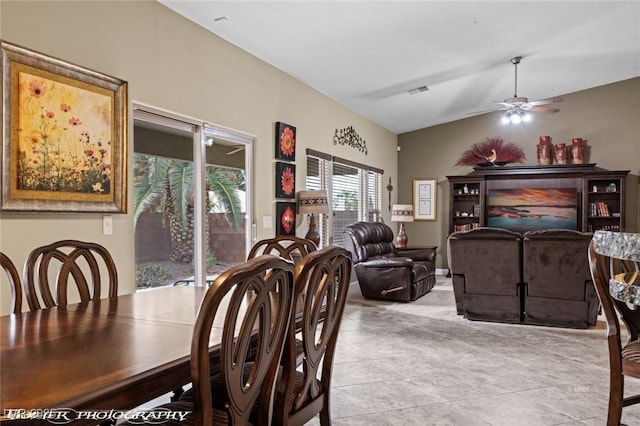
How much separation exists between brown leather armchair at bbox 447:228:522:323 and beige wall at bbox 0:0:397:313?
216cm

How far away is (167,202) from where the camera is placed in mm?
3990

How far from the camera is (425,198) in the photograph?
9.67m

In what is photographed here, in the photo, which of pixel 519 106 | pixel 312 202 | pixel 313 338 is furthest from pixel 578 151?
pixel 313 338

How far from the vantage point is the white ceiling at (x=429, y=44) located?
4.18 meters

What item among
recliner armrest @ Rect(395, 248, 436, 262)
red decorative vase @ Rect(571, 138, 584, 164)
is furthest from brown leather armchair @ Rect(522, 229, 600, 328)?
red decorative vase @ Rect(571, 138, 584, 164)

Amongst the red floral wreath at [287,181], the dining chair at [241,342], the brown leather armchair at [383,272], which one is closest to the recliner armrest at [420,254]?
the brown leather armchair at [383,272]

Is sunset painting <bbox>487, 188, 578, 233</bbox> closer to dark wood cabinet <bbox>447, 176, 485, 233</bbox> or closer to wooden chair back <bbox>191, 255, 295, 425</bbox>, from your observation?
dark wood cabinet <bbox>447, 176, 485, 233</bbox>

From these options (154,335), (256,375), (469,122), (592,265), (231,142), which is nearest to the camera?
(256,375)

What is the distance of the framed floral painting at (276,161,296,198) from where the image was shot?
5.39m

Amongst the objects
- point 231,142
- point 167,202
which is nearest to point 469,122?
point 231,142

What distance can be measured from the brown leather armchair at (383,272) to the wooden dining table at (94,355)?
14.6 feet

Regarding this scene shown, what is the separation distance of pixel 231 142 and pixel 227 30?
1076 mm

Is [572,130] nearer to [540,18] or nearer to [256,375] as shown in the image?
[540,18]

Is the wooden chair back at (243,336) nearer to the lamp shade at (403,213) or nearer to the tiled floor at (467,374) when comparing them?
the tiled floor at (467,374)
